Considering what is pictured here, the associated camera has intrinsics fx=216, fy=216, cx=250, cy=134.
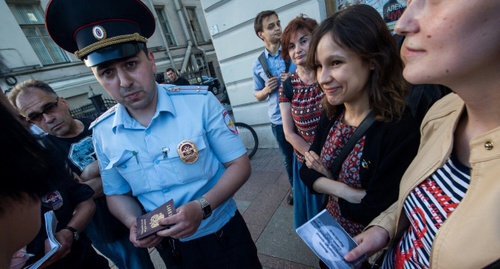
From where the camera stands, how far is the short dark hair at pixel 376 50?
1.20 metres

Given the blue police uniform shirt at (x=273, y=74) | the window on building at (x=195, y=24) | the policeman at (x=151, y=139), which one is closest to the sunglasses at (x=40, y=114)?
the policeman at (x=151, y=139)

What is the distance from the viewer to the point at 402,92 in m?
1.26

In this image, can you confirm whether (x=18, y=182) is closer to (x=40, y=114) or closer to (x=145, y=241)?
(x=145, y=241)

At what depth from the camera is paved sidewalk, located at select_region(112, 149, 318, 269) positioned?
2.26 metres


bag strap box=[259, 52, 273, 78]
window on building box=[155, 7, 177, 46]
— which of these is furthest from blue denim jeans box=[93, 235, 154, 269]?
window on building box=[155, 7, 177, 46]

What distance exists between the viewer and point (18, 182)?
62 centimetres

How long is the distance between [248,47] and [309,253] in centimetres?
362

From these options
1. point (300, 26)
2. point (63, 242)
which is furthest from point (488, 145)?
point (63, 242)

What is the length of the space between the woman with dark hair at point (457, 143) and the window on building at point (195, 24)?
2041cm

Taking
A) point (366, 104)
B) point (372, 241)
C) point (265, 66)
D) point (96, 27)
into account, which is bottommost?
point (372, 241)

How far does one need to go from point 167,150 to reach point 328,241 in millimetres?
1037

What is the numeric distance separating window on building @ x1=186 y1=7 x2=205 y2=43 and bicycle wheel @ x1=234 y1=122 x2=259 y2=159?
16.8 m

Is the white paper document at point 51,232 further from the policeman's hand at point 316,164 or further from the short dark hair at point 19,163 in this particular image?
the policeman's hand at point 316,164

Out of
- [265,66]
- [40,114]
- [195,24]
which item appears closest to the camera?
[40,114]
